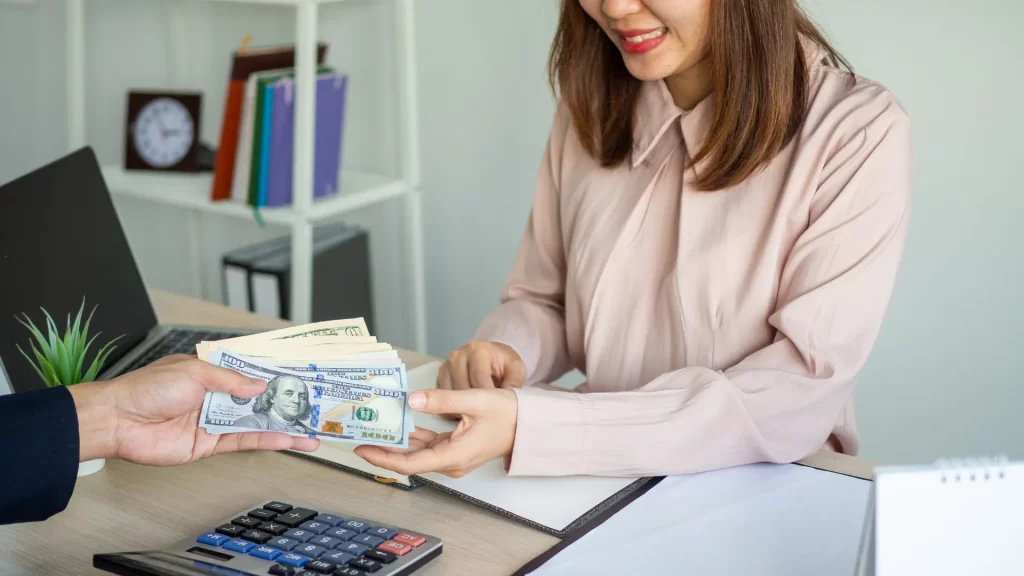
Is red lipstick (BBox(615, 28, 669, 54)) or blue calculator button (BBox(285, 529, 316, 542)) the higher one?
red lipstick (BBox(615, 28, 669, 54))

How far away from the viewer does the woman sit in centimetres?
109

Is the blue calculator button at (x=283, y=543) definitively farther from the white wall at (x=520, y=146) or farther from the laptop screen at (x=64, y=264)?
the white wall at (x=520, y=146)

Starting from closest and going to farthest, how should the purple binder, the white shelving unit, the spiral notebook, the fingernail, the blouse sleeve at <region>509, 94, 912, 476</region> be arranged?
1. the spiral notebook
2. the fingernail
3. the blouse sleeve at <region>509, 94, 912, 476</region>
4. the white shelving unit
5. the purple binder

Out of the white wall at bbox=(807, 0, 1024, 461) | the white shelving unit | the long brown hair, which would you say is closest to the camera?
the long brown hair

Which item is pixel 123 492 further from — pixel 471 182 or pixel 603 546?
pixel 471 182

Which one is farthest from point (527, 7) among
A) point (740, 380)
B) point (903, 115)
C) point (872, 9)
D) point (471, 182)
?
point (740, 380)

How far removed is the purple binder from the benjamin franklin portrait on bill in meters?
1.37

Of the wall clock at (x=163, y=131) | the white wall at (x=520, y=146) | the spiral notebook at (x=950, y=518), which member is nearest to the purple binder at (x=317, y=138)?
the white wall at (x=520, y=146)

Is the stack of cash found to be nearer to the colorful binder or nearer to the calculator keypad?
the calculator keypad

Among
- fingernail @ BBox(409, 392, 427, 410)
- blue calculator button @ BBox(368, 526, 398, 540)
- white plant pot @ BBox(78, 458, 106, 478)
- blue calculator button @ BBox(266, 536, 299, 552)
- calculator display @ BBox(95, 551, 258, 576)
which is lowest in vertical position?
white plant pot @ BBox(78, 458, 106, 478)

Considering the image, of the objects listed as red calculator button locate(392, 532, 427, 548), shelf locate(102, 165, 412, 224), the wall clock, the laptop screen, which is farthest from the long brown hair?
the wall clock

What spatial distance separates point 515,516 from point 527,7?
1.67m

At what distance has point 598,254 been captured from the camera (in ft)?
4.57

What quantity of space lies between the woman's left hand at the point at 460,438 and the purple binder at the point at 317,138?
1.37m
